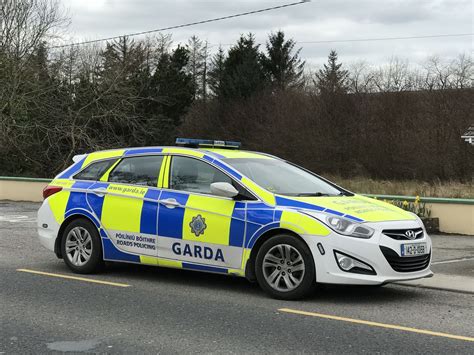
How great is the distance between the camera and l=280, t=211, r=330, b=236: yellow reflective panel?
6.52m

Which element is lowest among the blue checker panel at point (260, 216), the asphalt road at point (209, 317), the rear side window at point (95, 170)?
the asphalt road at point (209, 317)

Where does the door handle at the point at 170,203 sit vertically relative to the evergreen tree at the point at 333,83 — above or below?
below

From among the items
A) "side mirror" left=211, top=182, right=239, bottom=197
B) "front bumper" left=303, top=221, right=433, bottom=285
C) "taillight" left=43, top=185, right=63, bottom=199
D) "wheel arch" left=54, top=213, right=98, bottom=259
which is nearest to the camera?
"front bumper" left=303, top=221, right=433, bottom=285

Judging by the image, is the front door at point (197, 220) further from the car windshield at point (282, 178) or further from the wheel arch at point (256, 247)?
the car windshield at point (282, 178)

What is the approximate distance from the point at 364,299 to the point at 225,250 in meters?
1.57

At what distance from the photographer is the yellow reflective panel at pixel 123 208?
7793mm

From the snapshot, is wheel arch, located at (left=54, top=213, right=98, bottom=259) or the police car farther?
wheel arch, located at (left=54, top=213, right=98, bottom=259)

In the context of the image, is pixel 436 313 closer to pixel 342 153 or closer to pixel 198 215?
pixel 198 215

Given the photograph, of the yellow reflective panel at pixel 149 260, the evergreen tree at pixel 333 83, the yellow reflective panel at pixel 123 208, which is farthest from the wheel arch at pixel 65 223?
the evergreen tree at pixel 333 83

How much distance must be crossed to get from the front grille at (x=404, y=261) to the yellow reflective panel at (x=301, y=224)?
2.07ft

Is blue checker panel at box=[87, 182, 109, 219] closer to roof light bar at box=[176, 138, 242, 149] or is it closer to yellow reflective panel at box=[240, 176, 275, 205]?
roof light bar at box=[176, 138, 242, 149]

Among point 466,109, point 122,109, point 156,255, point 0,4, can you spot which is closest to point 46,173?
point 122,109

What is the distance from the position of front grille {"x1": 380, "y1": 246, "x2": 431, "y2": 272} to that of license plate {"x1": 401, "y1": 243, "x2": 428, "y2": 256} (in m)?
0.04

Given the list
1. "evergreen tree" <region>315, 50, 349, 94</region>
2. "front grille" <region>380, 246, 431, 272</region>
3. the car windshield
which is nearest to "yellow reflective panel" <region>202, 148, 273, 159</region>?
the car windshield
